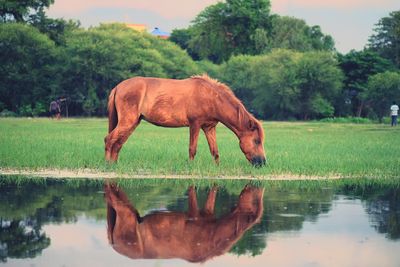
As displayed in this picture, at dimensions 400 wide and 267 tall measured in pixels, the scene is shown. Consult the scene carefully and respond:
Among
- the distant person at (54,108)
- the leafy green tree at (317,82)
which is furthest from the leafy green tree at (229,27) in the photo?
the distant person at (54,108)

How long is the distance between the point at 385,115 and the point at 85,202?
54990mm

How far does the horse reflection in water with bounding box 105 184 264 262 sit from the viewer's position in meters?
10.1

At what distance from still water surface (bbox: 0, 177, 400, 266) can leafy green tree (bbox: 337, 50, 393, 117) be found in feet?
185

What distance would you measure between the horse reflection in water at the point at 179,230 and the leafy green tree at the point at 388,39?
251 feet

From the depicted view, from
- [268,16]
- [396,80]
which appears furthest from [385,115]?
[268,16]

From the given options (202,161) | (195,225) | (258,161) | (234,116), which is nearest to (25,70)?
(202,161)

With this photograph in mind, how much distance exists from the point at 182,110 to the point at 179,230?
31.5 ft

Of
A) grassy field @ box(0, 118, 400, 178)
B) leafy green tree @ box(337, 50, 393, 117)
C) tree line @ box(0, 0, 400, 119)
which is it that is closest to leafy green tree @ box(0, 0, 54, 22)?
tree line @ box(0, 0, 400, 119)

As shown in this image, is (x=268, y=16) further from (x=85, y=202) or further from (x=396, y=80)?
(x=85, y=202)

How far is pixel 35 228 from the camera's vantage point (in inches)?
454

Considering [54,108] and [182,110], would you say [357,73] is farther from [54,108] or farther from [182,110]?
[182,110]

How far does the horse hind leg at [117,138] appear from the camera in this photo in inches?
794

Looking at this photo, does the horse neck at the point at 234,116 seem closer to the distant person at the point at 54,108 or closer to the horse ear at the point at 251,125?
the horse ear at the point at 251,125

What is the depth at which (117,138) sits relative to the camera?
2016 cm
